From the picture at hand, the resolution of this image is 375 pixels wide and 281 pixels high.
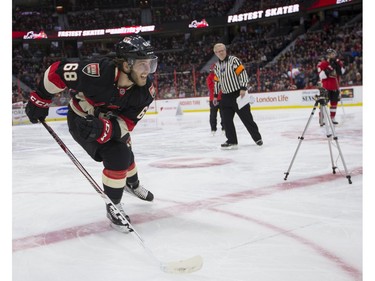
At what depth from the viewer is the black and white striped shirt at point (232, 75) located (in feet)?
19.5

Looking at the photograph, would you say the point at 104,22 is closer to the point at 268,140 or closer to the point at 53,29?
the point at 53,29

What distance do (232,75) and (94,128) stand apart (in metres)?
3.82

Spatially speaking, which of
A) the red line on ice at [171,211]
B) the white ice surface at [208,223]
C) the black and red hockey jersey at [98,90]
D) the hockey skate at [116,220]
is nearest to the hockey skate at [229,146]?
the white ice surface at [208,223]

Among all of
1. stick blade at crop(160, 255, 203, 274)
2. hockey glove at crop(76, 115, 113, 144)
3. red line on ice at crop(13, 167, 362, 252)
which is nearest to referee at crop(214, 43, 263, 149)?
red line on ice at crop(13, 167, 362, 252)

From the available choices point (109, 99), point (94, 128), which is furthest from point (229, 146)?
point (94, 128)

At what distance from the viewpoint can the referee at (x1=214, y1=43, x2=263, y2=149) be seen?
19.5ft

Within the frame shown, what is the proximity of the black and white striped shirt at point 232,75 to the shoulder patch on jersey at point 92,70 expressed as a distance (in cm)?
362

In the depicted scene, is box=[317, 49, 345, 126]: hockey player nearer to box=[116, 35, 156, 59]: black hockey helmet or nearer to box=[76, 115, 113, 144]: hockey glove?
box=[116, 35, 156, 59]: black hockey helmet

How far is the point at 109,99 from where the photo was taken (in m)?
2.58

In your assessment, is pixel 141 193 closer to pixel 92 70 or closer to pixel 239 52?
pixel 92 70

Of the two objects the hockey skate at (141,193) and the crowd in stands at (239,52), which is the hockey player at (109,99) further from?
the crowd in stands at (239,52)

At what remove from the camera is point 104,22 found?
27578 mm

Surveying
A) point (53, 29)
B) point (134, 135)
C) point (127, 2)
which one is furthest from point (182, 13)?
point (134, 135)

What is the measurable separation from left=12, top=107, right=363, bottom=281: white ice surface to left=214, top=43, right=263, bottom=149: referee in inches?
38.9
